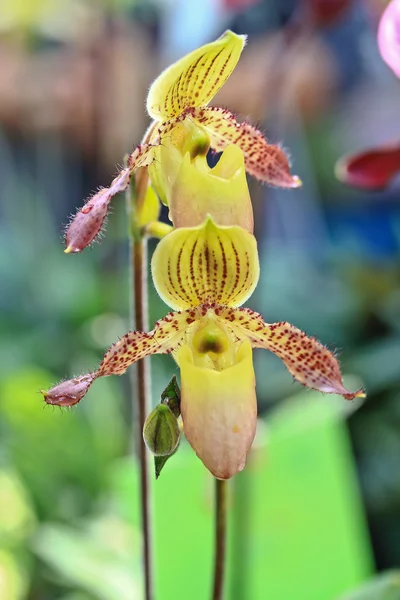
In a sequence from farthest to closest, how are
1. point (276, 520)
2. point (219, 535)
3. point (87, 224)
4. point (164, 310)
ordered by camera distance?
point (164, 310), point (276, 520), point (219, 535), point (87, 224)

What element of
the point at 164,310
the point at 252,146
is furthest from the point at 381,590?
the point at 164,310

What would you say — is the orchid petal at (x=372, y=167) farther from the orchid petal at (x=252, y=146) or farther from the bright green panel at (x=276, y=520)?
the bright green panel at (x=276, y=520)

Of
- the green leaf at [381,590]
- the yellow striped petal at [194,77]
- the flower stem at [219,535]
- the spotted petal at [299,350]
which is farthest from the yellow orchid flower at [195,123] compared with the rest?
the green leaf at [381,590]

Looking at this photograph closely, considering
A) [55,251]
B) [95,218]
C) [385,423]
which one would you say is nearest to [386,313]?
[385,423]

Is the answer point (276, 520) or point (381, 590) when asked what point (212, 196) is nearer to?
point (381, 590)

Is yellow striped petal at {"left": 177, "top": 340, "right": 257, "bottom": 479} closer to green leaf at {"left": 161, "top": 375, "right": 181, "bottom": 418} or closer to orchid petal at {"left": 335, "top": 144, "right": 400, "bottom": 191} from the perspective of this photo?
green leaf at {"left": 161, "top": 375, "right": 181, "bottom": 418}

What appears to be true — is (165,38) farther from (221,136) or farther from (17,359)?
(221,136)
